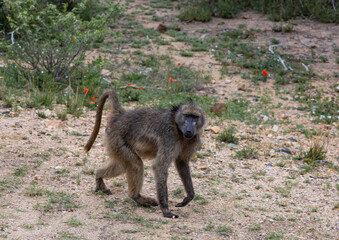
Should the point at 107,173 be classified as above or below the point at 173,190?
above

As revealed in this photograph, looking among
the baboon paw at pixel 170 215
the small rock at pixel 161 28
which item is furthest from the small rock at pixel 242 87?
the baboon paw at pixel 170 215

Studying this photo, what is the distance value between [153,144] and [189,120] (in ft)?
1.81

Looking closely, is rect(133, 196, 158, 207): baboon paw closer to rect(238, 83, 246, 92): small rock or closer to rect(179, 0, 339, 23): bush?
rect(238, 83, 246, 92): small rock

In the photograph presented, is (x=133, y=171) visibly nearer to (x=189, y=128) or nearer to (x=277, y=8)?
(x=189, y=128)

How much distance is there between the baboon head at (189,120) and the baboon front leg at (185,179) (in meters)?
0.46

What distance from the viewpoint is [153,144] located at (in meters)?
5.00

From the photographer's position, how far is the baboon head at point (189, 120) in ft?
15.5

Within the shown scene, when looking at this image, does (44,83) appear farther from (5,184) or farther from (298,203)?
(298,203)

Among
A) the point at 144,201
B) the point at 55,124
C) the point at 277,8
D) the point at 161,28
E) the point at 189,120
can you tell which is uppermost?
the point at 277,8

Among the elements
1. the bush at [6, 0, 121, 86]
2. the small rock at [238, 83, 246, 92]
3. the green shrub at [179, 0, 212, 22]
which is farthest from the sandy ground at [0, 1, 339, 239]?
the green shrub at [179, 0, 212, 22]

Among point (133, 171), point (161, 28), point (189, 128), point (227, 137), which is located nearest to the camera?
point (189, 128)

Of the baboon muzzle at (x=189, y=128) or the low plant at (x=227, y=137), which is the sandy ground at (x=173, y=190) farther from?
the baboon muzzle at (x=189, y=128)

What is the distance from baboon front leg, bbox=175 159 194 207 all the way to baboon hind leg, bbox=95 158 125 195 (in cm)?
73

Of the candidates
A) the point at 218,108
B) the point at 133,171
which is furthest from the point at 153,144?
the point at 218,108
